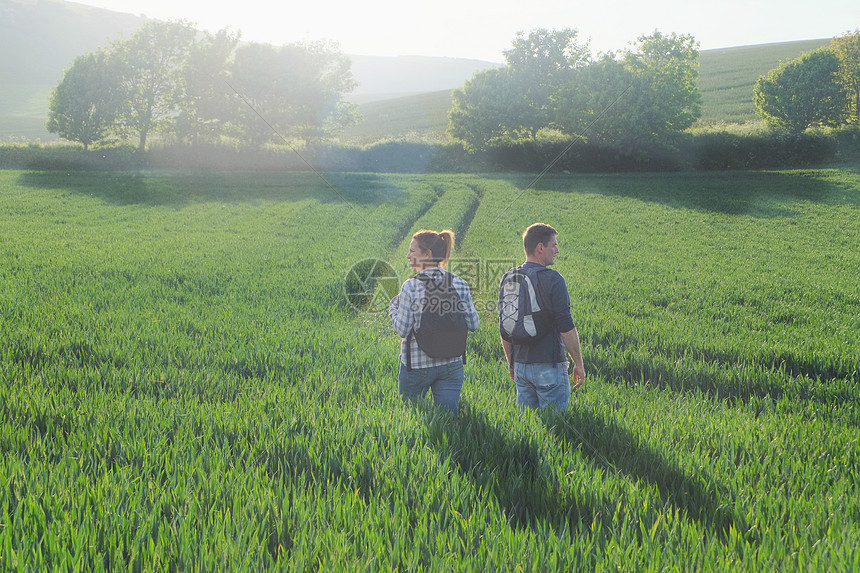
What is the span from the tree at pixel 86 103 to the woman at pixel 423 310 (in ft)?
176

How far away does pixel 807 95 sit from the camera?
4659 centimetres

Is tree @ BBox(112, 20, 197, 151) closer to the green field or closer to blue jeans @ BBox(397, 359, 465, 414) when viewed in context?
the green field

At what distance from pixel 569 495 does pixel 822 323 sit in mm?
7948

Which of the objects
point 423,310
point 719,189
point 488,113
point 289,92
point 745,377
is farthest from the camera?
point 289,92

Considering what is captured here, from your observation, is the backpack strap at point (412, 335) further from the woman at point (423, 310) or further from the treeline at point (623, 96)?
the treeline at point (623, 96)

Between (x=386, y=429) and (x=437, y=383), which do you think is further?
(x=437, y=383)

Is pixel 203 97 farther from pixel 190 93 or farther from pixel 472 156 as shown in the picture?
pixel 472 156

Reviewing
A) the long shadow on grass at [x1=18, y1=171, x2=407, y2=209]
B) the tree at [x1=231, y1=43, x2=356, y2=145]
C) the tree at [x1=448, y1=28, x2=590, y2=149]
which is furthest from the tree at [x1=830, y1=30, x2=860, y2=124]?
the tree at [x1=231, y1=43, x2=356, y2=145]

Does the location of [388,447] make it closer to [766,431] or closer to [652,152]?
[766,431]

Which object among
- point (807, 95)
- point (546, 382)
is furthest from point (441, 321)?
point (807, 95)

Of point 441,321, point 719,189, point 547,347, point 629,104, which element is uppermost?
point 629,104

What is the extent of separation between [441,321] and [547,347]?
3.08 feet

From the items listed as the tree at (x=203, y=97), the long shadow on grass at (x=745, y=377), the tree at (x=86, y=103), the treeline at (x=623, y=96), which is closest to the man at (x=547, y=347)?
the long shadow on grass at (x=745, y=377)

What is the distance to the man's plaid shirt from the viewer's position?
404 centimetres
